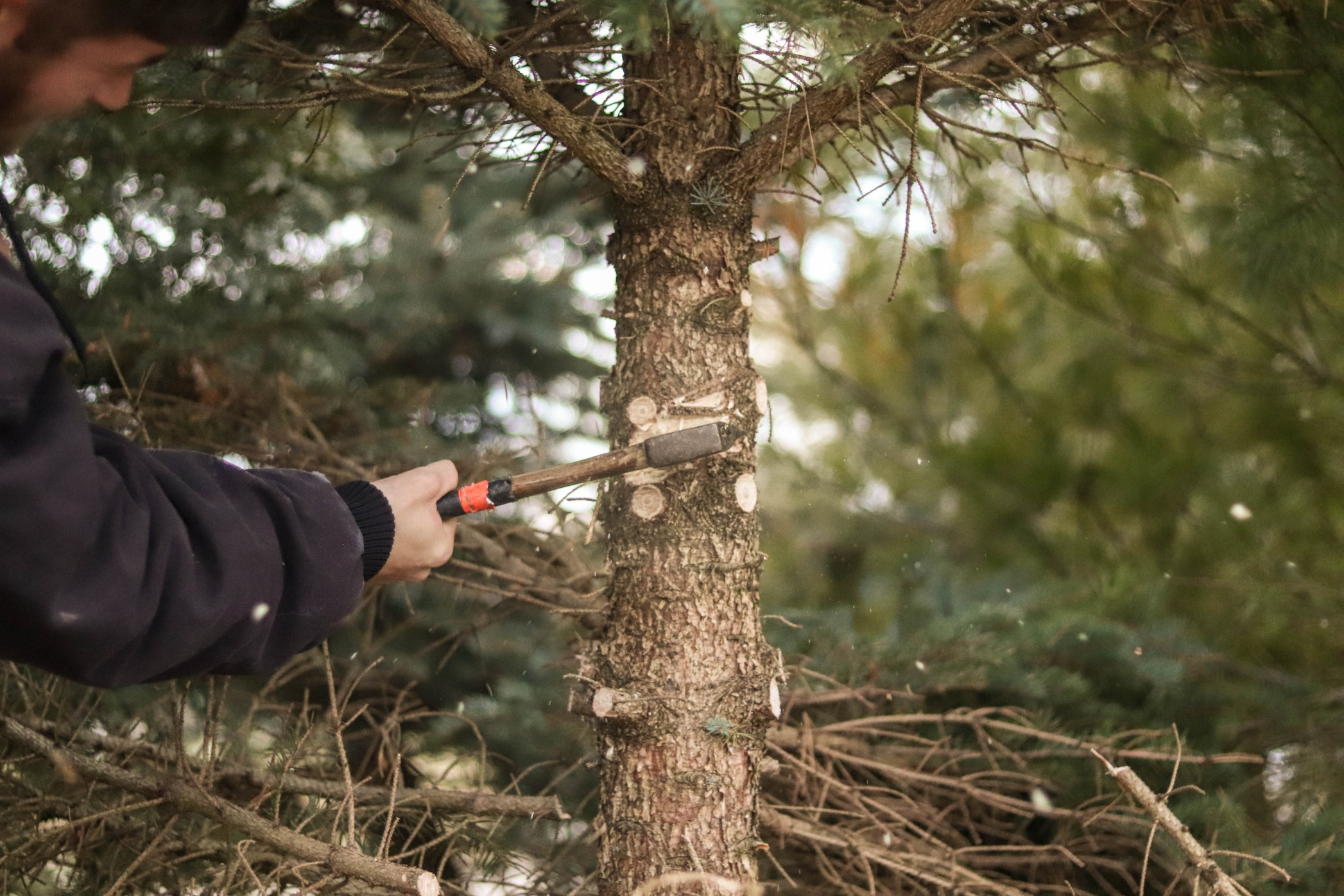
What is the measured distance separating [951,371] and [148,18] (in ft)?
17.0

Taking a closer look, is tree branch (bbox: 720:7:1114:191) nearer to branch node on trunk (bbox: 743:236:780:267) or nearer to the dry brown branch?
branch node on trunk (bbox: 743:236:780:267)

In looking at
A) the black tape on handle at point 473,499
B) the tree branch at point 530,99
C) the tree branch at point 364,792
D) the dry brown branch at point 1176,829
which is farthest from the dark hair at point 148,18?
the dry brown branch at point 1176,829

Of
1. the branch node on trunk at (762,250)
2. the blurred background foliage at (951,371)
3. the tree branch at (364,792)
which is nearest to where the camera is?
the branch node on trunk at (762,250)

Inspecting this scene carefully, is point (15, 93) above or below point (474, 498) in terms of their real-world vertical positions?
above

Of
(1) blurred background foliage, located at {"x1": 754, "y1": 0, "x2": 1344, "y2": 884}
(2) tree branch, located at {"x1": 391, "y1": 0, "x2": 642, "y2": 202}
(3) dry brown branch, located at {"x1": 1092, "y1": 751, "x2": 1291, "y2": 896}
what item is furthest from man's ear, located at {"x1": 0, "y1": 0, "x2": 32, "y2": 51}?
(3) dry brown branch, located at {"x1": 1092, "y1": 751, "x2": 1291, "y2": 896}

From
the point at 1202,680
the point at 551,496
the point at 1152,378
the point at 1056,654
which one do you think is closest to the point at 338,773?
the point at 551,496

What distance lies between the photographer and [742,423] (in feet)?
5.72

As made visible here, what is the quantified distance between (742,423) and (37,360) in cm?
104

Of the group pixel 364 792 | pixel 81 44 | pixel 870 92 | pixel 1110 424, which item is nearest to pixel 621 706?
pixel 364 792

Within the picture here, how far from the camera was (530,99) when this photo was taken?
156 cm

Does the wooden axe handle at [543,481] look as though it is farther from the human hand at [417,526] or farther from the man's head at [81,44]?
the man's head at [81,44]

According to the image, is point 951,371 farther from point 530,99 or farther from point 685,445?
point 530,99

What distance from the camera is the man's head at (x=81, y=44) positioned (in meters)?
1.14

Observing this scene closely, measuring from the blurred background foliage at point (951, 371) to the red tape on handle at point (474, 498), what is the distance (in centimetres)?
46
